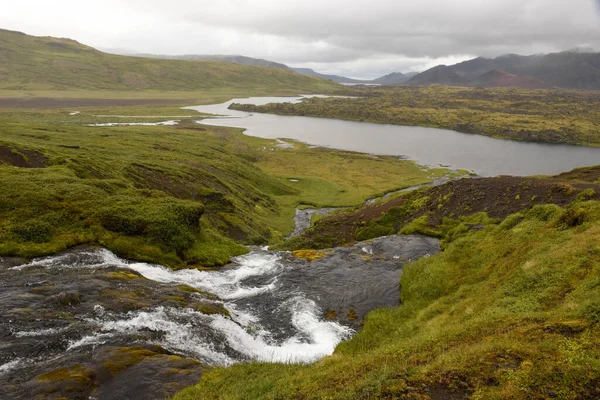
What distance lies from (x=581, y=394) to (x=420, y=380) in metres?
5.10

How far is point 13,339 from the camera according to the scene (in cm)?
1905

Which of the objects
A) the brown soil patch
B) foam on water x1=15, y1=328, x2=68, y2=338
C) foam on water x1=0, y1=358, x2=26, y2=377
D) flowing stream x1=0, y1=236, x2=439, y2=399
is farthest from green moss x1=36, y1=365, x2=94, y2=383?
the brown soil patch

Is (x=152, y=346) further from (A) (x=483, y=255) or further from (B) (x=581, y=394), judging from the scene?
(A) (x=483, y=255)

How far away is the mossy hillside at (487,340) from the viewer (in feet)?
42.3

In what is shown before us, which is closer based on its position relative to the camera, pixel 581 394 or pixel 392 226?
pixel 581 394

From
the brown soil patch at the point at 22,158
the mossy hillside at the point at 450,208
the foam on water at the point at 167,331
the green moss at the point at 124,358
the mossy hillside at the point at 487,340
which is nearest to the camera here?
the mossy hillside at the point at 487,340

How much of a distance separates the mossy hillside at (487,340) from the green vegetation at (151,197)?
22063mm

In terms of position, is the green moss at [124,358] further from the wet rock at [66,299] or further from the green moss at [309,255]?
the green moss at [309,255]

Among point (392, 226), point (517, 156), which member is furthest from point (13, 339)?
point (517, 156)

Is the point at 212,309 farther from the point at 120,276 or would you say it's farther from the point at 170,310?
the point at 120,276

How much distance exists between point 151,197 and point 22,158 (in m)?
25.6

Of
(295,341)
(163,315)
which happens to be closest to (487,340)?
(295,341)

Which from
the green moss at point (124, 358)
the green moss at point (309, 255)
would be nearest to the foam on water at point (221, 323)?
the green moss at point (124, 358)

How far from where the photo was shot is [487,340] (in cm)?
1609
